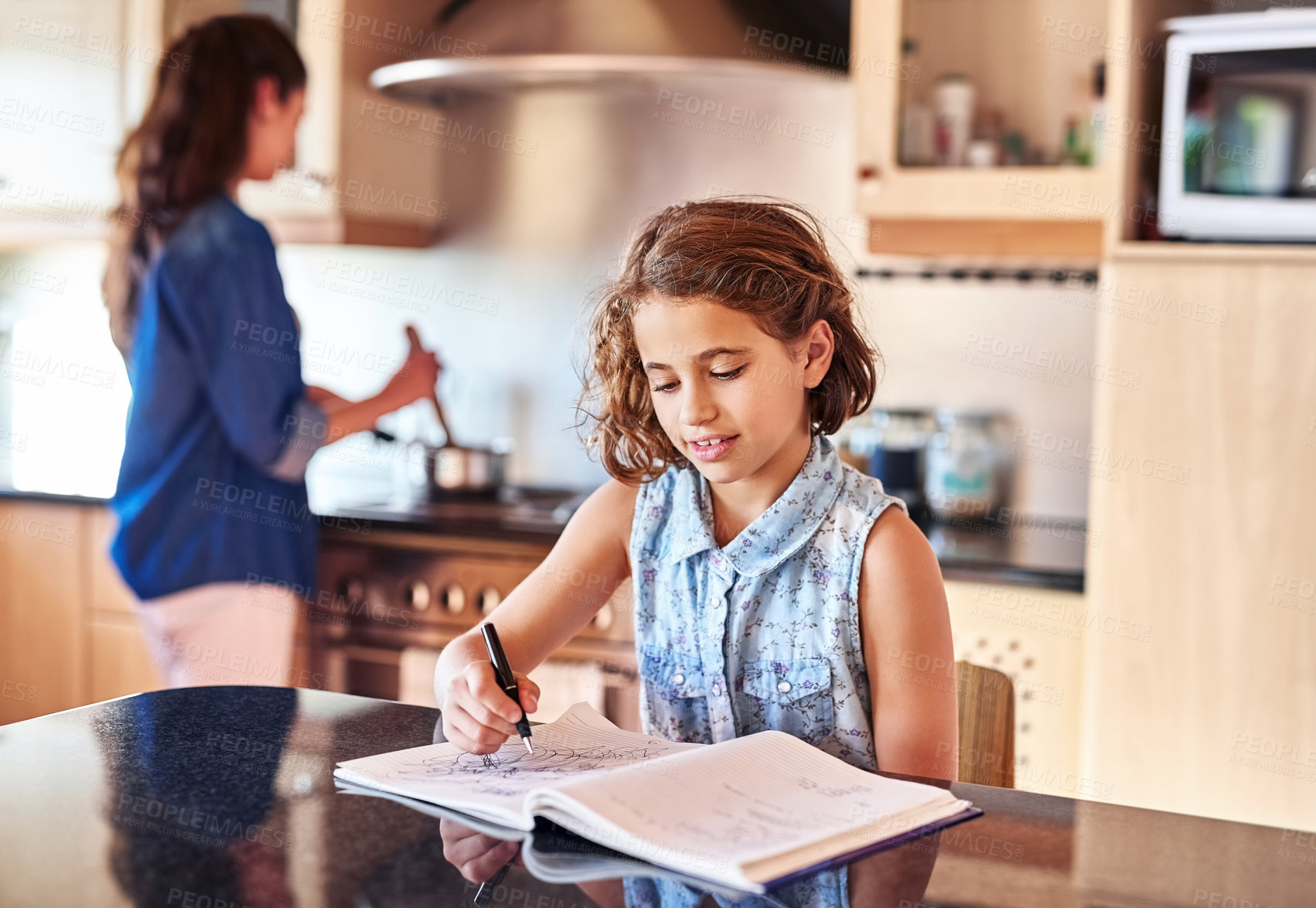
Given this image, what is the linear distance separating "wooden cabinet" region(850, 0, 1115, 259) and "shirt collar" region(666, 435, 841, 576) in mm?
1088

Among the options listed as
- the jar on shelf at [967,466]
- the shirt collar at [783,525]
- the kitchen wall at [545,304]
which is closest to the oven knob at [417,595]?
the kitchen wall at [545,304]

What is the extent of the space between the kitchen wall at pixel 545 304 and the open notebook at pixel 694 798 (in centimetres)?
162

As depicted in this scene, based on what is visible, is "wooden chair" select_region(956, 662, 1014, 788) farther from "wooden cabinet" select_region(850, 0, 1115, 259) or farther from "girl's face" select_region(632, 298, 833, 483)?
"wooden cabinet" select_region(850, 0, 1115, 259)

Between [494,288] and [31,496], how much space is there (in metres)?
1.06

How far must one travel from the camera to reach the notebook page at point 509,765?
0.79 meters

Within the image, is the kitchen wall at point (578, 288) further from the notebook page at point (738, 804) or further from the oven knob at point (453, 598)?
the notebook page at point (738, 804)

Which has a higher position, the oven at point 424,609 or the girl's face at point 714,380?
the girl's face at point 714,380

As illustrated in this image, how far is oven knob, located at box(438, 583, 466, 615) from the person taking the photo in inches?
90.9

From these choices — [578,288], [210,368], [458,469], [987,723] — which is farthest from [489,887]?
Result: [578,288]

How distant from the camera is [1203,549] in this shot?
6.27 feet

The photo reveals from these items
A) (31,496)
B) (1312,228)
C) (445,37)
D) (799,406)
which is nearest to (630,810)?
(799,406)

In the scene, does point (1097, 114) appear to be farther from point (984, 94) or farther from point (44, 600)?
point (44, 600)

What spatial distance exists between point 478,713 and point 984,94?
171cm

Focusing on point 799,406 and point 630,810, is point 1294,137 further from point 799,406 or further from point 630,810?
point 630,810
